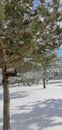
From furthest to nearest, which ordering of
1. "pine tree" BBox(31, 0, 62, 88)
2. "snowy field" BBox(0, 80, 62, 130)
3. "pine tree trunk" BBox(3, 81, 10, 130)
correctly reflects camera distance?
"snowy field" BBox(0, 80, 62, 130) < "pine tree trunk" BBox(3, 81, 10, 130) < "pine tree" BBox(31, 0, 62, 88)

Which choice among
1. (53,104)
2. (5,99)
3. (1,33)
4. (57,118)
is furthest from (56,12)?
(53,104)

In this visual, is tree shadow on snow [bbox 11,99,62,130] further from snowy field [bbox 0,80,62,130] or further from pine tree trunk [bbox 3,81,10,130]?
pine tree trunk [bbox 3,81,10,130]

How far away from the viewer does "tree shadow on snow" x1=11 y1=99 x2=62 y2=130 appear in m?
6.86

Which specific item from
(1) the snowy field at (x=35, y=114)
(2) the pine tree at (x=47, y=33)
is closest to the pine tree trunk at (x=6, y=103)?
(2) the pine tree at (x=47, y=33)

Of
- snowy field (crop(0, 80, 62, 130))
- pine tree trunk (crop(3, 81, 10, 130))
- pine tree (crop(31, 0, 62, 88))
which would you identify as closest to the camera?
pine tree (crop(31, 0, 62, 88))

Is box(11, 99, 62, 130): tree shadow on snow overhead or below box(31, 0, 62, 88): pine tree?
below

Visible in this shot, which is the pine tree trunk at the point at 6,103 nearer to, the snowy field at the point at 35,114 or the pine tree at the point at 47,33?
the pine tree at the point at 47,33

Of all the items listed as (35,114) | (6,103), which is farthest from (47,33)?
(35,114)

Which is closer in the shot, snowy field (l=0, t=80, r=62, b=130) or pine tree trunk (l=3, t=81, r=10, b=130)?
pine tree trunk (l=3, t=81, r=10, b=130)

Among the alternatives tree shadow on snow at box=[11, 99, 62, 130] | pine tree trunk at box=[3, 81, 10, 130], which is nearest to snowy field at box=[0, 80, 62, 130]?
tree shadow on snow at box=[11, 99, 62, 130]

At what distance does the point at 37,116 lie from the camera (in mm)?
7770

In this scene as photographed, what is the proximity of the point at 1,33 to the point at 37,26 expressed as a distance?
1.89ft

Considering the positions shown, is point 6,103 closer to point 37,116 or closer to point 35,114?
point 37,116

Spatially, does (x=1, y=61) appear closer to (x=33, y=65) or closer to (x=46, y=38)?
(x=33, y=65)
